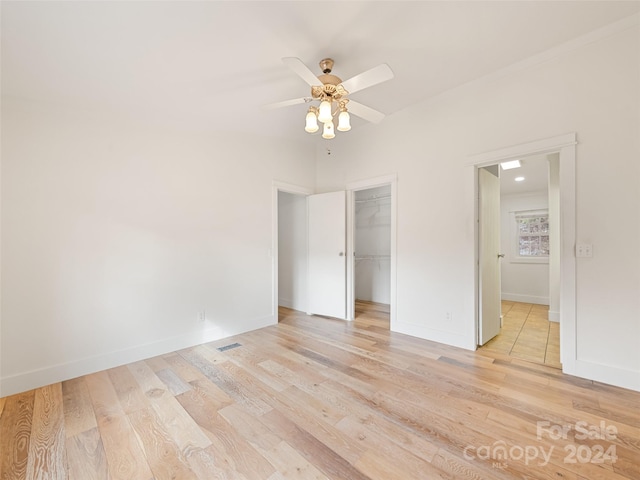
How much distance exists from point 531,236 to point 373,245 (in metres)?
3.54

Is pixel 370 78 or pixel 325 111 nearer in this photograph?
pixel 370 78

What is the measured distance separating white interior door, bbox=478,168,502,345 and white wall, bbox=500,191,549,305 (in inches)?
115

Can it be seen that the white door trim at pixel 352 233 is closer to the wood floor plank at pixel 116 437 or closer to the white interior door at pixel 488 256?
the white interior door at pixel 488 256

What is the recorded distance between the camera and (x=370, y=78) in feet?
6.16

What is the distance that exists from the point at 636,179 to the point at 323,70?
265 cm

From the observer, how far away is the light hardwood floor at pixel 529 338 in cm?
280

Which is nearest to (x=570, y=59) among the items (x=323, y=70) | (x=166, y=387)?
(x=323, y=70)

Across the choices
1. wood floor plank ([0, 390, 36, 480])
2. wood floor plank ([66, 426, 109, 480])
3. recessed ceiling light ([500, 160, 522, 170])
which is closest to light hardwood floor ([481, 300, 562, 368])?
recessed ceiling light ([500, 160, 522, 170])

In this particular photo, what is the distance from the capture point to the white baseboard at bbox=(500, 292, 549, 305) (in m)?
5.40

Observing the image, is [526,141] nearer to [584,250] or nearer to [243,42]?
[584,250]

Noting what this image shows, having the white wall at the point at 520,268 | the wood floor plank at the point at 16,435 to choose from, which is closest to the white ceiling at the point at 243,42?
the wood floor plank at the point at 16,435

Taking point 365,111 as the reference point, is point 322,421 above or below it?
below

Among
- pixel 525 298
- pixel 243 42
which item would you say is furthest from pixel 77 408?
pixel 525 298

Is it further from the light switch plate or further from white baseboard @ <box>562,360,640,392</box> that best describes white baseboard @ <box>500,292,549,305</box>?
the light switch plate
